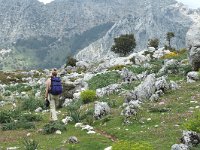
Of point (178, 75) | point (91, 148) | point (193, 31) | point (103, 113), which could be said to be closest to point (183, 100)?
point (103, 113)

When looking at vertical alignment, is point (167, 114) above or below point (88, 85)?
above

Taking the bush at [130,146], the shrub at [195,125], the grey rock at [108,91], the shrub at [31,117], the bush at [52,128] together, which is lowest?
the grey rock at [108,91]

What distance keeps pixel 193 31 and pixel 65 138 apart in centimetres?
2656

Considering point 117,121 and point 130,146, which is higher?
point 130,146

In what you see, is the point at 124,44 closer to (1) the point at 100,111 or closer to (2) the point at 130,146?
(1) the point at 100,111

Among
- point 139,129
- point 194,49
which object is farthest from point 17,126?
point 194,49

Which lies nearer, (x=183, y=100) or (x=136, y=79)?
(x=183, y=100)

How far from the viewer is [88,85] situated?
41031 millimetres

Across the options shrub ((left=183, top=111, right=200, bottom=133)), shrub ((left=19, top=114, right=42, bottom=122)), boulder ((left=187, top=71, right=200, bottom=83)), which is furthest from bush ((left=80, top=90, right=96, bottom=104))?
shrub ((left=183, top=111, right=200, bottom=133))

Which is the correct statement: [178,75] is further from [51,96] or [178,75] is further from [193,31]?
[51,96]

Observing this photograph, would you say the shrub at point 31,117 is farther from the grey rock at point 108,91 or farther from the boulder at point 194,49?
the boulder at point 194,49

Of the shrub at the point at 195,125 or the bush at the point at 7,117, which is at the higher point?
the shrub at the point at 195,125

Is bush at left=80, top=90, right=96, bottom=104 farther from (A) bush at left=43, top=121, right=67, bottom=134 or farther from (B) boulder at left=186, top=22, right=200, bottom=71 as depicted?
(B) boulder at left=186, top=22, right=200, bottom=71

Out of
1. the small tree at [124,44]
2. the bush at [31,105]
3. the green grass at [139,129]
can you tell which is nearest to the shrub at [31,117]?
the green grass at [139,129]
